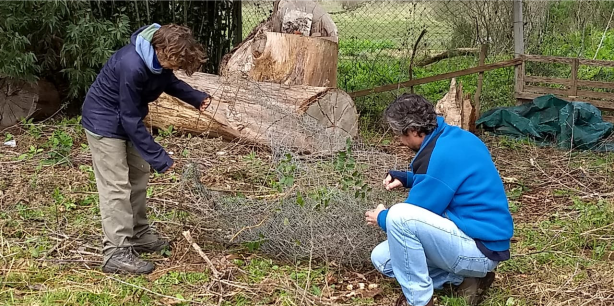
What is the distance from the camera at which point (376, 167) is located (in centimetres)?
426

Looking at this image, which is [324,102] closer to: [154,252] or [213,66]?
[154,252]

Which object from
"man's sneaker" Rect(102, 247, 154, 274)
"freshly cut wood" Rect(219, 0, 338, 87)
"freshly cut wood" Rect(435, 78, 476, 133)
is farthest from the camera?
"freshly cut wood" Rect(435, 78, 476, 133)

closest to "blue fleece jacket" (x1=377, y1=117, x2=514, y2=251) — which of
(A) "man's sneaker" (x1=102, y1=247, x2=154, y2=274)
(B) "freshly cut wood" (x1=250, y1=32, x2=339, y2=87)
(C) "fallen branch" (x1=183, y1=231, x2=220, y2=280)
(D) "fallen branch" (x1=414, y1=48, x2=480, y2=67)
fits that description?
(C) "fallen branch" (x1=183, y1=231, x2=220, y2=280)

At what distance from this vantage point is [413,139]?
288cm

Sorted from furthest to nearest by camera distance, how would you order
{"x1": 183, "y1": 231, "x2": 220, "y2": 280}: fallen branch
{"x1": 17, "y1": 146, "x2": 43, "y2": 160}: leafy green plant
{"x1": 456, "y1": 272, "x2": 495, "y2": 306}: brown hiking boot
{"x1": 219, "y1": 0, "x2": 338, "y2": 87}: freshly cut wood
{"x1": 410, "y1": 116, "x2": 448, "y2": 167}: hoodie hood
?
{"x1": 219, "y1": 0, "x2": 338, "y2": 87}: freshly cut wood < {"x1": 17, "y1": 146, "x2": 43, "y2": 160}: leafy green plant < {"x1": 183, "y1": 231, "x2": 220, "y2": 280}: fallen branch < {"x1": 456, "y1": 272, "x2": 495, "y2": 306}: brown hiking boot < {"x1": 410, "y1": 116, "x2": 448, "y2": 167}: hoodie hood

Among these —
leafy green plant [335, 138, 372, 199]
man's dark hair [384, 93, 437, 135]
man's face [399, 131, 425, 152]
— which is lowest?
leafy green plant [335, 138, 372, 199]

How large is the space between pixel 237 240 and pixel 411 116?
4.69 feet

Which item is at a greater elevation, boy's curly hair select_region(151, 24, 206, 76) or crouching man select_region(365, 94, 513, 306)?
boy's curly hair select_region(151, 24, 206, 76)

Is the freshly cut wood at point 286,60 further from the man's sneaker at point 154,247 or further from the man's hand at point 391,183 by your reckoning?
the man's hand at point 391,183

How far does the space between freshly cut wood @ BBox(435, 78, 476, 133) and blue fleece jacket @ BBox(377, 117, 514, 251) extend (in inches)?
144

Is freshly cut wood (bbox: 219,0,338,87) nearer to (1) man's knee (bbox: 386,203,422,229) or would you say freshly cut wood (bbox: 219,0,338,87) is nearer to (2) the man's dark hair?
(2) the man's dark hair

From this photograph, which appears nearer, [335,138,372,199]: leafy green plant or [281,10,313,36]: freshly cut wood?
[335,138,372,199]: leafy green plant

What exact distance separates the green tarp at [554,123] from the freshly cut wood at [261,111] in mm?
2000

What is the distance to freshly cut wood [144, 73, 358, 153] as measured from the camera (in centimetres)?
558
